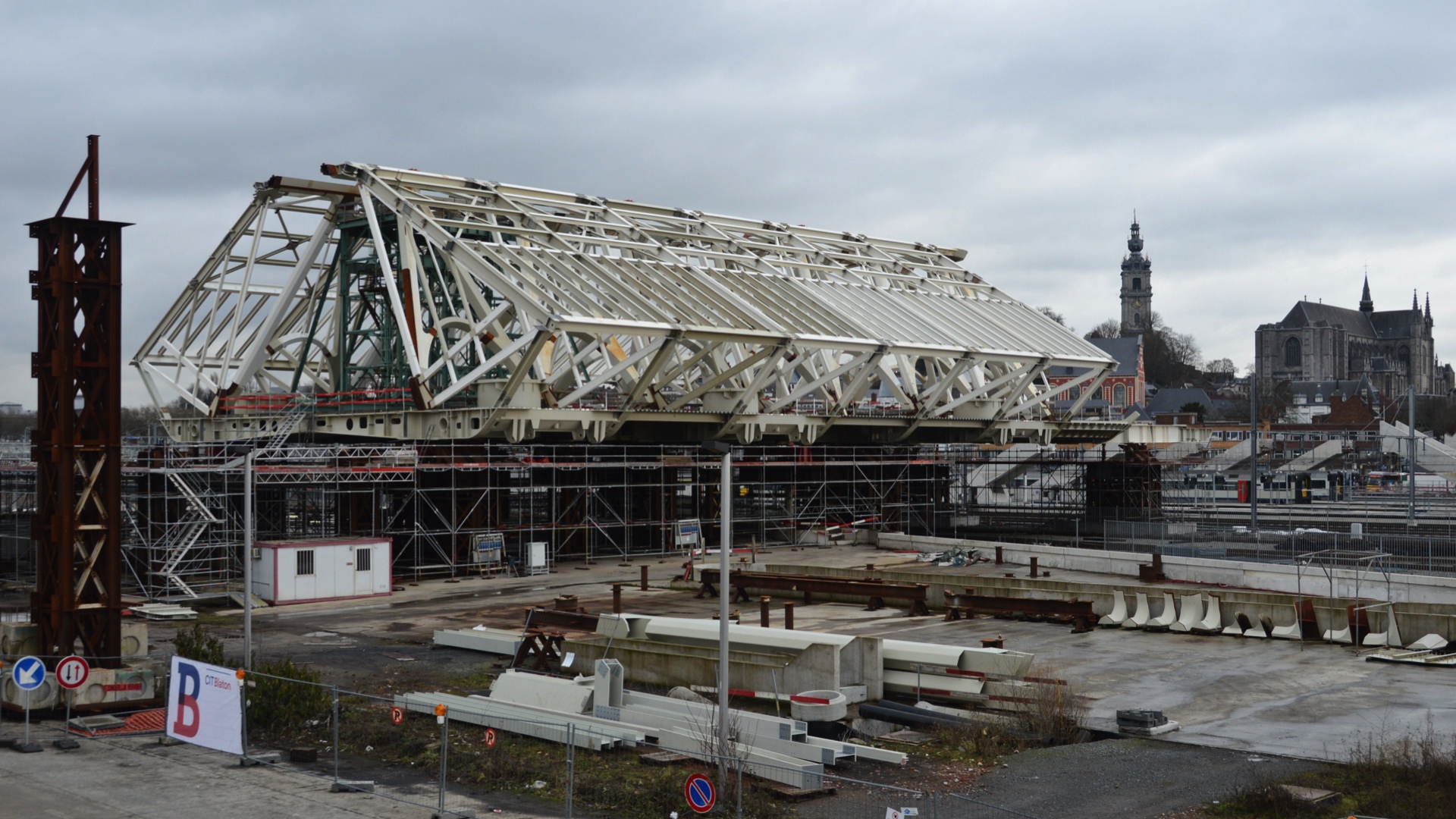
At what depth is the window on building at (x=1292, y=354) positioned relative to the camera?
181m

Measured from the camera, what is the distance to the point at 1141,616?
1077 inches

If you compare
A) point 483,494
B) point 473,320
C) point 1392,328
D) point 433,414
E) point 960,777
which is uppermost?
point 1392,328

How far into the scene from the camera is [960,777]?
604 inches

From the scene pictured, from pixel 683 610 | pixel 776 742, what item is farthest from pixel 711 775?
pixel 683 610

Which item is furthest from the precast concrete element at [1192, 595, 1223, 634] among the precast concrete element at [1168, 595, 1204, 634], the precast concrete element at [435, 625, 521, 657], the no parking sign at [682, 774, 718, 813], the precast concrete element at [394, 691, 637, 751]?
the no parking sign at [682, 774, 718, 813]

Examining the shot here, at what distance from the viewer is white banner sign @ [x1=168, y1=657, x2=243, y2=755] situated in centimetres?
1666

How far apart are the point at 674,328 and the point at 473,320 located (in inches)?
324

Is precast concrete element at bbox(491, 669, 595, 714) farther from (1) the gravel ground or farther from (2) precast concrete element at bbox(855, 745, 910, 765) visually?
(1) the gravel ground

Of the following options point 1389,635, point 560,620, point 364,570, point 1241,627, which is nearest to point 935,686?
point 560,620

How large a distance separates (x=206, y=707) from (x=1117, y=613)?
1842 cm

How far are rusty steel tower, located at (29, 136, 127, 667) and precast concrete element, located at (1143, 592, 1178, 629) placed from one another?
1940cm

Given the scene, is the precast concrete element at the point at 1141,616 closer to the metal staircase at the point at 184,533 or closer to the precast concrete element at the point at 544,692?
the precast concrete element at the point at 544,692

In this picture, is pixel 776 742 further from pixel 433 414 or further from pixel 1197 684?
pixel 433 414

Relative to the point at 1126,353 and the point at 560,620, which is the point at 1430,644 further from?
the point at 1126,353
